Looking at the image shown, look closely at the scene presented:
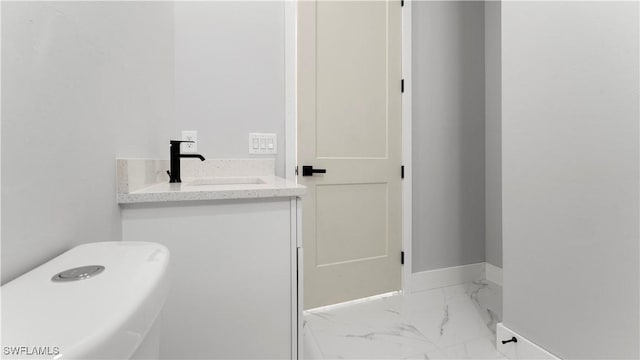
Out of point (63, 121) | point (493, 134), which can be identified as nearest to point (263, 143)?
point (63, 121)

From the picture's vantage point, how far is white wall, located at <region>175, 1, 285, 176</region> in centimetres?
164

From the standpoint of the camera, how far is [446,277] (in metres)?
2.27

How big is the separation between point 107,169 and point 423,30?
87.1 inches

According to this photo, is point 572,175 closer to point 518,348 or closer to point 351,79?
point 518,348

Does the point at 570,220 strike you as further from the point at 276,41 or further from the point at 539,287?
the point at 276,41

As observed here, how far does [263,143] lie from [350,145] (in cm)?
59

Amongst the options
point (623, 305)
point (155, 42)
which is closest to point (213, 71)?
point (155, 42)

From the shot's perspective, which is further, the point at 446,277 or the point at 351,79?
the point at 446,277

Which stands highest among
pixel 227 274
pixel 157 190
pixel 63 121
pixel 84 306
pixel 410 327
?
pixel 63 121

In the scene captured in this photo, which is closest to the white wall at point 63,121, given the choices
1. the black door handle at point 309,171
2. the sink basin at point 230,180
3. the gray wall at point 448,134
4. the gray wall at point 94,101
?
the gray wall at point 94,101

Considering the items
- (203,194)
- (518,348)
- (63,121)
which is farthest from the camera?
(518,348)

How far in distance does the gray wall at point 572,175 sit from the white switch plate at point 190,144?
159 centimetres

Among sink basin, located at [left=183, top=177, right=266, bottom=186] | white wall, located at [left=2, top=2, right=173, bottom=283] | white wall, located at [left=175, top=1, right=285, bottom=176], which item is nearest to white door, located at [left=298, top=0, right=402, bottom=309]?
white wall, located at [left=175, top=1, right=285, bottom=176]

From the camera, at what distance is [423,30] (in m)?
2.19
